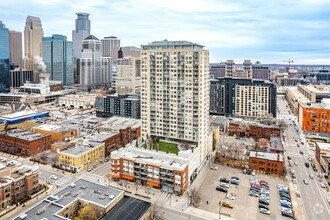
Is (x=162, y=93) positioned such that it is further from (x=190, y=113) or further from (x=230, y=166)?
(x=230, y=166)

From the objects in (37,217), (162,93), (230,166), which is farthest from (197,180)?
(37,217)

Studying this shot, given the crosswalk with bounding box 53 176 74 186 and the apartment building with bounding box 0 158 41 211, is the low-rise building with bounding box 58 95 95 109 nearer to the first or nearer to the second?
the crosswalk with bounding box 53 176 74 186

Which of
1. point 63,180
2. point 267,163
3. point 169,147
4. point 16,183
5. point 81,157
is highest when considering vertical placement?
point 169,147

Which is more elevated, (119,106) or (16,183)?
(119,106)

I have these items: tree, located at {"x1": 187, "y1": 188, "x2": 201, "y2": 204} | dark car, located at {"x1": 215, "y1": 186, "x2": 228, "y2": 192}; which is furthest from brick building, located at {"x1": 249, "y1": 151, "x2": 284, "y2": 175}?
tree, located at {"x1": 187, "y1": 188, "x2": 201, "y2": 204}

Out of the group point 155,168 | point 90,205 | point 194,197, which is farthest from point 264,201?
point 90,205

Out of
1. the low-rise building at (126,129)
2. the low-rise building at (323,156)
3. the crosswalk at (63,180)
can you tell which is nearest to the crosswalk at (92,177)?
the crosswalk at (63,180)

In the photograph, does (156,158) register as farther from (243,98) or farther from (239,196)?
(243,98)
